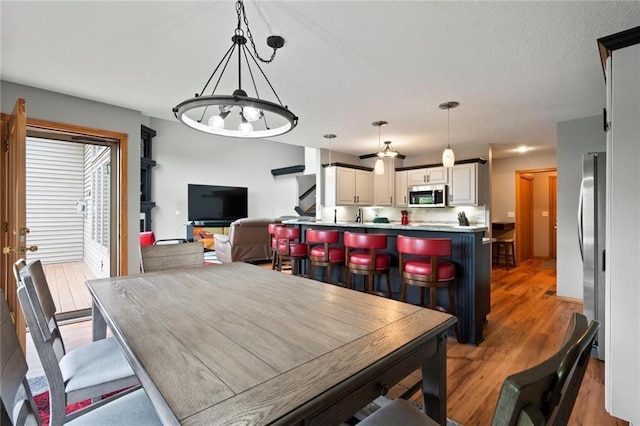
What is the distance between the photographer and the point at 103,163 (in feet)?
15.7

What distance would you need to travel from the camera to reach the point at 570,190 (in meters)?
3.99

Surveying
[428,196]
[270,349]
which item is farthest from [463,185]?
[270,349]

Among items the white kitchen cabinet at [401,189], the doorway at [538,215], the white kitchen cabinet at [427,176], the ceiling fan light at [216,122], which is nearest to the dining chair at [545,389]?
the ceiling fan light at [216,122]

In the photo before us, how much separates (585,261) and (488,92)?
5.87 feet

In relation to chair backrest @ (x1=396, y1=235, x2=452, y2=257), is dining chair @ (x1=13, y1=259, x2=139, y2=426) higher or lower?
lower

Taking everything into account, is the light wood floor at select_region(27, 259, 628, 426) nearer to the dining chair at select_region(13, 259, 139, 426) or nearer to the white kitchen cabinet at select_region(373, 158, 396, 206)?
the dining chair at select_region(13, 259, 139, 426)

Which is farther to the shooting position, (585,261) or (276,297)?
(585,261)

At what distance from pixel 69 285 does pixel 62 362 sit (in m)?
4.15

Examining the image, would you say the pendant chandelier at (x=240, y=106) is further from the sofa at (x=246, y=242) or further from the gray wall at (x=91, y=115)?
the sofa at (x=246, y=242)

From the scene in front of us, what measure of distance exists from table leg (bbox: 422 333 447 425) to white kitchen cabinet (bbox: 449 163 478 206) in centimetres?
479

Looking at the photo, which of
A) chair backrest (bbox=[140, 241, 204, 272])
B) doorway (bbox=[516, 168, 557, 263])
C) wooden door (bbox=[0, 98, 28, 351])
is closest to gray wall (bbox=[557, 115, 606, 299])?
doorway (bbox=[516, 168, 557, 263])

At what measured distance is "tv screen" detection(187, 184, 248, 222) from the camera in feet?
28.2

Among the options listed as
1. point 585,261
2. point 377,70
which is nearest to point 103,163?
point 377,70

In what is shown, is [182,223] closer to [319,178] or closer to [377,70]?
[319,178]
